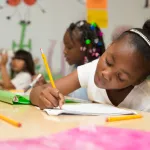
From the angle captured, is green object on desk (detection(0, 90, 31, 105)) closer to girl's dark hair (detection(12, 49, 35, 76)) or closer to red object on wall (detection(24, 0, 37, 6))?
girl's dark hair (detection(12, 49, 35, 76))

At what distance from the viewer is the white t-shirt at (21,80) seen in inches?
89.0

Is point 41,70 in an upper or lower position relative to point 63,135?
lower

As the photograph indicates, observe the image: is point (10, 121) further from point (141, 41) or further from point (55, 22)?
point (55, 22)

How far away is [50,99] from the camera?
84cm

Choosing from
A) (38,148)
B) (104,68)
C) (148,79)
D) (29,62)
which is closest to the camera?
(38,148)

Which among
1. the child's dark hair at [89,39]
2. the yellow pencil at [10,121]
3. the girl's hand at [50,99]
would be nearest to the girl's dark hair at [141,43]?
the girl's hand at [50,99]

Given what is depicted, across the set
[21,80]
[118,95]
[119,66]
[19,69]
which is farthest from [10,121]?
[19,69]

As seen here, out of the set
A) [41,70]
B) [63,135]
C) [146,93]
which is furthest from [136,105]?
[41,70]

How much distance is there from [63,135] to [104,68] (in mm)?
347

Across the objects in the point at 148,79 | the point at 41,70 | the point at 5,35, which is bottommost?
the point at 41,70

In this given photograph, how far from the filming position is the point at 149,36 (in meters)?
0.91

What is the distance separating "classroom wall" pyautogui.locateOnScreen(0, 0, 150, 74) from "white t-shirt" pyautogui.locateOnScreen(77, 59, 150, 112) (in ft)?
4.30

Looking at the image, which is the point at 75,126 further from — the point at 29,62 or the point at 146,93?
the point at 29,62

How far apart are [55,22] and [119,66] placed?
1.56 metres
